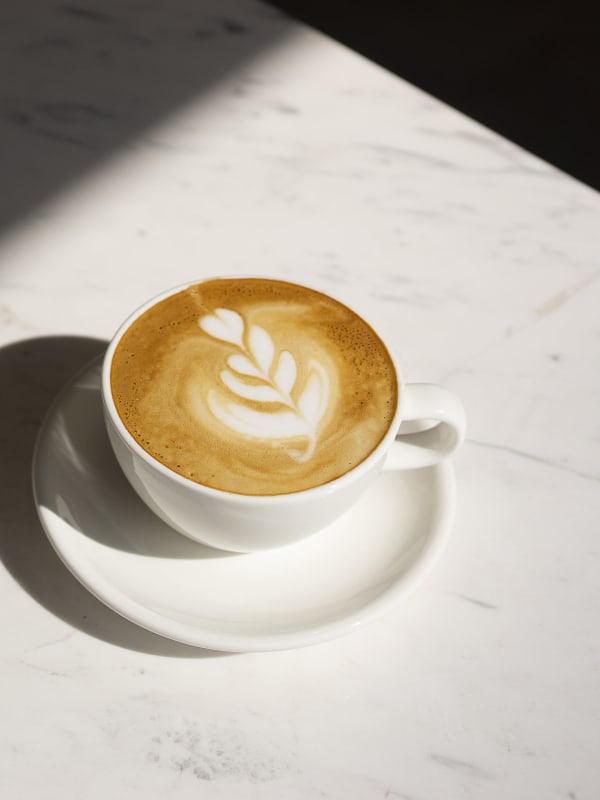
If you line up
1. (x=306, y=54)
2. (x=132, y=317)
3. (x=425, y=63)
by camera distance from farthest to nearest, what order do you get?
(x=425, y=63) < (x=306, y=54) < (x=132, y=317)

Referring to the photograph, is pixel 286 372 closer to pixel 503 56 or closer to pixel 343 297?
pixel 343 297

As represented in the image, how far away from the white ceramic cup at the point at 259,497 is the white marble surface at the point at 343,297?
0.29 feet

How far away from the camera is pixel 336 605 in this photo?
0.63 metres

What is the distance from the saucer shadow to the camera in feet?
2.11

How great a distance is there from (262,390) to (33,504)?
0.67 feet

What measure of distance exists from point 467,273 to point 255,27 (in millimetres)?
486

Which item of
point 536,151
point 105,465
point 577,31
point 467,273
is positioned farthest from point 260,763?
point 577,31

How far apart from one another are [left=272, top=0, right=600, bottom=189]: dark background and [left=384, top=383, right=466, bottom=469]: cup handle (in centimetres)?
137

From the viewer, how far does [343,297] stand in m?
0.93

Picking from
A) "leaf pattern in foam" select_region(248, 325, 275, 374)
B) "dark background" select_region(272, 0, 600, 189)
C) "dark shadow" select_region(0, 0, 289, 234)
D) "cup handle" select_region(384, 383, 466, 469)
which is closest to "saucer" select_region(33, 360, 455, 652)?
"cup handle" select_region(384, 383, 466, 469)

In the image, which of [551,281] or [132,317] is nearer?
[132,317]

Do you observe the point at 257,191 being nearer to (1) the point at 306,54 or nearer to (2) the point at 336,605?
(1) the point at 306,54

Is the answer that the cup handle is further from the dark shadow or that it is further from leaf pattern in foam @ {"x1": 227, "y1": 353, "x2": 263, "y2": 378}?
the dark shadow

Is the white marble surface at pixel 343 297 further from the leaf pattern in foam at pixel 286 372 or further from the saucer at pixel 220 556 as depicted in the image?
the leaf pattern in foam at pixel 286 372
